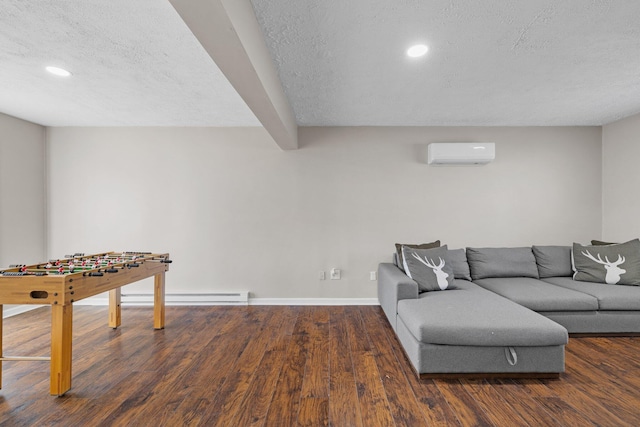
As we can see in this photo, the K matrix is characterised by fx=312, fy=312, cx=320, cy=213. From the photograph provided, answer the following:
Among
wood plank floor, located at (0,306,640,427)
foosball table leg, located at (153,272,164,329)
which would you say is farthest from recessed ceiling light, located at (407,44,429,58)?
foosball table leg, located at (153,272,164,329)

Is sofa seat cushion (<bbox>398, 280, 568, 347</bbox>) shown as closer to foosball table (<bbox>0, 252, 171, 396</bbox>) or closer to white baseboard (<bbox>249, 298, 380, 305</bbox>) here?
white baseboard (<bbox>249, 298, 380, 305</bbox>)

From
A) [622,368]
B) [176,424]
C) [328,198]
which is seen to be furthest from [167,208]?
[622,368]

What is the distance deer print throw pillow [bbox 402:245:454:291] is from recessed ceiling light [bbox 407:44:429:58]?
75.0 inches

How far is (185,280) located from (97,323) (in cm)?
102

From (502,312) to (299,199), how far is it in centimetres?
261

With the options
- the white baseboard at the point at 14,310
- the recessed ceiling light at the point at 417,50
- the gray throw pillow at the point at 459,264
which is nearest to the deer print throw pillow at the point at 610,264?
the gray throw pillow at the point at 459,264

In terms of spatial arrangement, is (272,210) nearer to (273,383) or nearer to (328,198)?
(328,198)

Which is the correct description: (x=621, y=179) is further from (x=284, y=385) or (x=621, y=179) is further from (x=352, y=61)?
(x=284, y=385)

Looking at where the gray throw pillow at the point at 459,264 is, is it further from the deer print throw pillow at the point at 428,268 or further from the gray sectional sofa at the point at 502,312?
the deer print throw pillow at the point at 428,268

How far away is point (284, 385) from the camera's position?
2168 mm

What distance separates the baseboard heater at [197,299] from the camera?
4.06 m

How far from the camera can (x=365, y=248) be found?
415 centimetres

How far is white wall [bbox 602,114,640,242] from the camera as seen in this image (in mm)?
3689

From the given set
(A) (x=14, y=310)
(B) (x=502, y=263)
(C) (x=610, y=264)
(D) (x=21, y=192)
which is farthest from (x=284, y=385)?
(D) (x=21, y=192)
